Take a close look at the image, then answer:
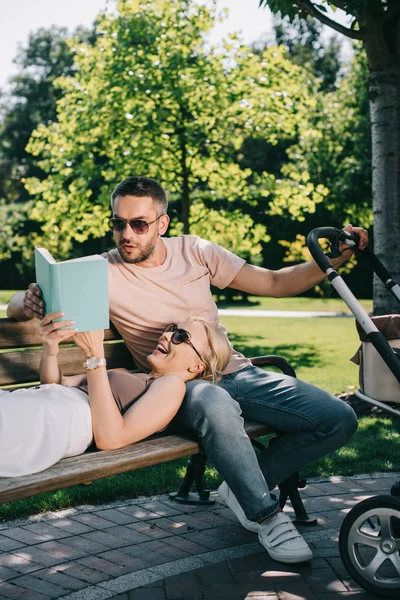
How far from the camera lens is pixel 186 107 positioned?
13.3 meters

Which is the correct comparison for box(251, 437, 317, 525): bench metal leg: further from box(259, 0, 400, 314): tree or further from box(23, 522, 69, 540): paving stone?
box(259, 0, 400, 314): tree

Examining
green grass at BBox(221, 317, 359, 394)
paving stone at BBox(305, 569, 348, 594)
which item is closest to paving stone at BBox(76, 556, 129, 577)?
paving stone at BBox(305, 569, 348, 594)

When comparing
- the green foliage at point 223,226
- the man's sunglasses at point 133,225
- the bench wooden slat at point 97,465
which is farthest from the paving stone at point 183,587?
the green foliage at point 223,226

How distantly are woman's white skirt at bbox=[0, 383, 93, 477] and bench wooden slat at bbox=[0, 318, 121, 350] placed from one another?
0.67 meters

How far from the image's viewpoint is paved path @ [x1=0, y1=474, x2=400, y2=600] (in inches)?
128

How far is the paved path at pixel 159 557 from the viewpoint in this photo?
10.7 feet

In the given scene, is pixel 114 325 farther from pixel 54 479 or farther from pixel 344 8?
pixel 344 8

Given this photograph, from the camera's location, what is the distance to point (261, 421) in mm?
3717

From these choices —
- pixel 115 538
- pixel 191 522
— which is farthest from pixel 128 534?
pixel 191 522

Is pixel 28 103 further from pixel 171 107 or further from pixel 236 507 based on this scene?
pixel 236 507

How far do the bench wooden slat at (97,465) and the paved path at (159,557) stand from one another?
0.56 metres

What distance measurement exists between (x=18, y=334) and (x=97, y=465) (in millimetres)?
1156

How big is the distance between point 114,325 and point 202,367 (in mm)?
803

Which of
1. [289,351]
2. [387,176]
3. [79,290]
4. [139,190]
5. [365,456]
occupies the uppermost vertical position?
[387,176]
